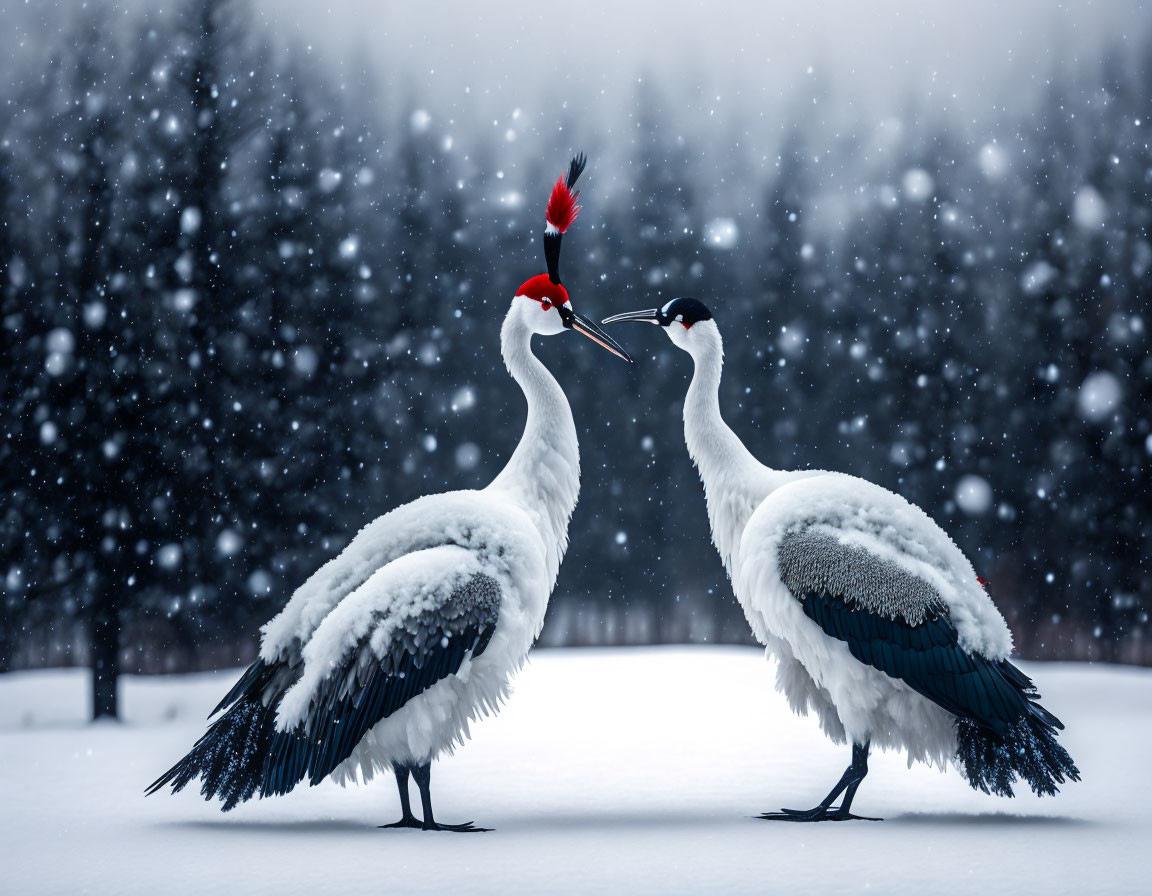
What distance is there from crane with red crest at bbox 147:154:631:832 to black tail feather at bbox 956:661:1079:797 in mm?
2023

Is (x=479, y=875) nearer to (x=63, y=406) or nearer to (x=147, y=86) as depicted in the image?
(x=63, y=406)

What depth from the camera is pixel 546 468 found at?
6.05 meters

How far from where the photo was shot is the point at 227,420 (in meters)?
9.19

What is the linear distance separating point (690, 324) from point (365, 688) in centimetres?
269

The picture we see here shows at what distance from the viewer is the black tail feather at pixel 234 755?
540 centimetres

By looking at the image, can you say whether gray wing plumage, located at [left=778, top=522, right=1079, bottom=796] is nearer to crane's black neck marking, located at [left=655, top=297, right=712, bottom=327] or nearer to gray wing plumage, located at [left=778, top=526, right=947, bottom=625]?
gray wing plumage, located at [left=778, top=526, right=947, bottom=625]

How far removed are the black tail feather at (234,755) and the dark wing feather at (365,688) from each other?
18 cm

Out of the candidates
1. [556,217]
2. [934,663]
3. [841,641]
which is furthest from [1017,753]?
[556,217]

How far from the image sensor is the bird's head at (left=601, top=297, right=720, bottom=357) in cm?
659

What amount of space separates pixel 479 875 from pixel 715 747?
3.48 m

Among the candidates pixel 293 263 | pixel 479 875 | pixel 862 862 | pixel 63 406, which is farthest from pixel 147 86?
pixel 862 862

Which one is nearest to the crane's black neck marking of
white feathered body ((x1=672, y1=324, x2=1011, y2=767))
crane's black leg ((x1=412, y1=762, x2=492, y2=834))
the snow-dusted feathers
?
white feathered body ((x1=672, y1=324, x2=1011, y2=767))

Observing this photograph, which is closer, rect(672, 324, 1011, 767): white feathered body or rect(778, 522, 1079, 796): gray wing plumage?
rect(778, 522, 1079, 796): gray wing plumage

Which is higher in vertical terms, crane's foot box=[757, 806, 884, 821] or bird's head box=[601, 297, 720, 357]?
bird's head box=[601, 297, 720, 357]
